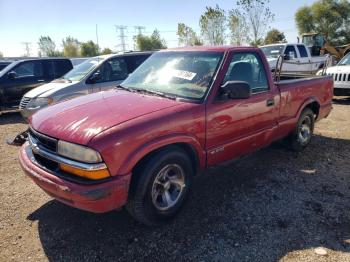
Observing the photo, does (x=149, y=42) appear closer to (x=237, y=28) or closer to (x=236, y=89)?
(x=237, y=28)

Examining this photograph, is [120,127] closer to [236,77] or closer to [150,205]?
[150,205]

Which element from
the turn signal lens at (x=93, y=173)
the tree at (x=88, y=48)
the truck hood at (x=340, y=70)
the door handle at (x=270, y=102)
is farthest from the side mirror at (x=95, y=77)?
the tree at (x=88, y=48)

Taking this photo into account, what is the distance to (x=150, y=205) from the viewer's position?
3.15 meters

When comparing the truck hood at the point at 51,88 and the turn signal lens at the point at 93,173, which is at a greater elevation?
the truck hood at the point at 51,88

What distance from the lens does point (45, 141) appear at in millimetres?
3150

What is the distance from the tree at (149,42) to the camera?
5662 cm

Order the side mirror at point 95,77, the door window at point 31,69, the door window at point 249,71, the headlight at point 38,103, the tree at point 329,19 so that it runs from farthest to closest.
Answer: the tree at point 329,19 → the door window at point 31,69 → the side mirror at point 95,77 → the headlight at point 38,103 → the door window at point 249,71

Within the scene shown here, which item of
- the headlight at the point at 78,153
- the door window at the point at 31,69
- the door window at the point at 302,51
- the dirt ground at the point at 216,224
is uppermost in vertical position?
the door window at the point at 302,51

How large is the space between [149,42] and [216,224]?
5750cm

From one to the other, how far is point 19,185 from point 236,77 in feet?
11.1

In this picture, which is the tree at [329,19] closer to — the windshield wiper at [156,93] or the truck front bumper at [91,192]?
the windshield wiper at [156,93]

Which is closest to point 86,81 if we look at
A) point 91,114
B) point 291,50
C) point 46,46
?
point 91,114

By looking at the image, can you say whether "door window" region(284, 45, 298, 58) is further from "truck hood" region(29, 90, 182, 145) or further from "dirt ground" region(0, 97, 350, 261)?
"truck hood" region(29, 90, 182, 145)

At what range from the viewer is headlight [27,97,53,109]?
7531 millimetres
